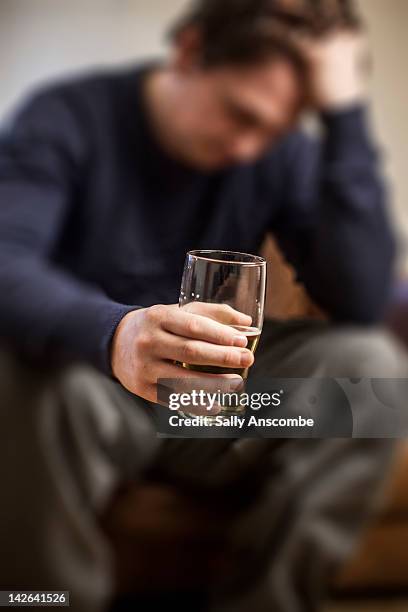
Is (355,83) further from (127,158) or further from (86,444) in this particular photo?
(86,444)

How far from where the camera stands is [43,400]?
26.1 inches

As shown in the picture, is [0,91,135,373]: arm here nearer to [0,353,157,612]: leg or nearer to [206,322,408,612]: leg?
[0,353,157,612]: leg

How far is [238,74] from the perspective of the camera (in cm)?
65

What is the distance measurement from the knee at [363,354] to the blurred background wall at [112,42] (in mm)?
171

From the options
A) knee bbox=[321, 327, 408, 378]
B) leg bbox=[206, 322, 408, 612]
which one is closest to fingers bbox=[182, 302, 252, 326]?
knee bbox=[321, 327, 408, 378]

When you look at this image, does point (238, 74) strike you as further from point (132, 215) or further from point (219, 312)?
point (219, 312)

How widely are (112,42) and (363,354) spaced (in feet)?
1.75

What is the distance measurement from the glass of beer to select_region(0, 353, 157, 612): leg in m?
0.29

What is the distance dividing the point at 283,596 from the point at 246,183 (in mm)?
498

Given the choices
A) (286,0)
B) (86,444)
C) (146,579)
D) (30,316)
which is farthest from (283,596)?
(286,0)

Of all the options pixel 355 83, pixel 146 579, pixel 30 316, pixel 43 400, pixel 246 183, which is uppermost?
pixel 355 83

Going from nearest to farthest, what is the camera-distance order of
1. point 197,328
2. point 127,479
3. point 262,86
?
point 197,328 → point 262,86 → point 127,479

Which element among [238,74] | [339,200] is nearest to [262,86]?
[238,74]

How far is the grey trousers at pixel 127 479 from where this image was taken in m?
0.60
